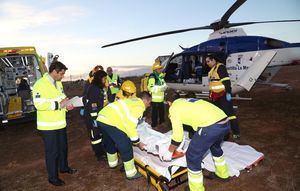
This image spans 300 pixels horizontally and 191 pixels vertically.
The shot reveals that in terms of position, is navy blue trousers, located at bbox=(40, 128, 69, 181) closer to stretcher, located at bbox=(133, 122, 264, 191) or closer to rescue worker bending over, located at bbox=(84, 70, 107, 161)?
rescue worker bending over, located at bbox=(84, 70, 107, 161)

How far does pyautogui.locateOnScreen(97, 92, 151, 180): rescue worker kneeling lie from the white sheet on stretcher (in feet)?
0.86

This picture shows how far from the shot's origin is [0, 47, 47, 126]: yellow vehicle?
29.2ft

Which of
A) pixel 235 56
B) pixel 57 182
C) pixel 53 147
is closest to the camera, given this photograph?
pixel 53 147

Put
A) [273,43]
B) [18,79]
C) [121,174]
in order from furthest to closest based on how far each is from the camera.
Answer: [18,79] < [273,43] < [121,174]

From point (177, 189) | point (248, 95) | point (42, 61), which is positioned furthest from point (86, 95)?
point (248, 95)

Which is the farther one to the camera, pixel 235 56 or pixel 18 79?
pixel 18 79

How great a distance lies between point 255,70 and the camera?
827 cm

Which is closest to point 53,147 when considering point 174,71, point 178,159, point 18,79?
point 178,159

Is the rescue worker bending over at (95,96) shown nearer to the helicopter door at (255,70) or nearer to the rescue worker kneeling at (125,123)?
the rescue worker kneeling at (125,123)

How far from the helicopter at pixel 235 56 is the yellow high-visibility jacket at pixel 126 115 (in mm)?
5515

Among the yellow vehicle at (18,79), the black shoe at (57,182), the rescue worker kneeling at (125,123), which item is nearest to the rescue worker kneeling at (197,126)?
the rescue worker kneeling at (125,123)

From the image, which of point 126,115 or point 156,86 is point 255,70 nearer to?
point 156,86

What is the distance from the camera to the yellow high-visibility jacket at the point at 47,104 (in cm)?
423

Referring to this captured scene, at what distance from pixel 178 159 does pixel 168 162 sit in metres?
0.19
